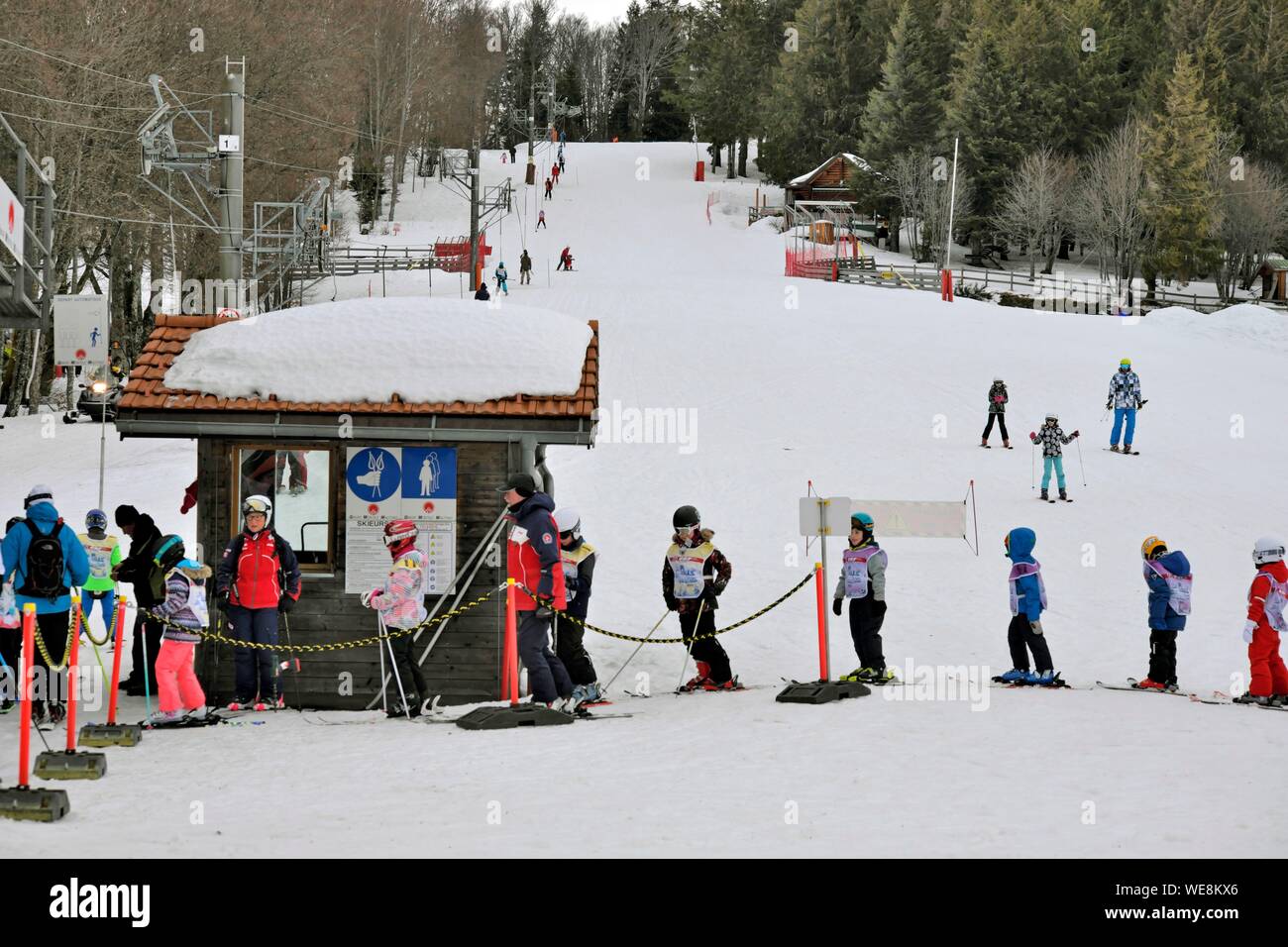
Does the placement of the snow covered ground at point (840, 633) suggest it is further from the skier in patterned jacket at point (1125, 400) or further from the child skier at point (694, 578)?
the child skier at point (694, 578)

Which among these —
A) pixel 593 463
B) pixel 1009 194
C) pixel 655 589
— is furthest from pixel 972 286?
pixel 655 589

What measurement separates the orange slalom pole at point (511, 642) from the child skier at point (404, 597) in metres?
0.67

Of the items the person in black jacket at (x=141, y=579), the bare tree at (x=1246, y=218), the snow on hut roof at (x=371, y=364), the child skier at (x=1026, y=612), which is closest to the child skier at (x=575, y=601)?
the snow on hut roof at (x=371, y=364)

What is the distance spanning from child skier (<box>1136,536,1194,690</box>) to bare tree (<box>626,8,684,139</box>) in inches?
4662

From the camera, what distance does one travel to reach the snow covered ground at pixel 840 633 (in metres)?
7.59

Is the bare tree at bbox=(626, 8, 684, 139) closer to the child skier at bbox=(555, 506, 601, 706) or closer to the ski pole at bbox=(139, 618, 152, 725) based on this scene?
the child skier at bbox=(555, 506, 601, 706)

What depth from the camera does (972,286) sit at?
57969 mm

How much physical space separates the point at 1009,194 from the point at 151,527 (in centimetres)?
5985

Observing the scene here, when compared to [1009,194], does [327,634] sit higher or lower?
lower

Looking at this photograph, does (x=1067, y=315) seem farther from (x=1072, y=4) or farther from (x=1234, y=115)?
(x=1072, y=4)

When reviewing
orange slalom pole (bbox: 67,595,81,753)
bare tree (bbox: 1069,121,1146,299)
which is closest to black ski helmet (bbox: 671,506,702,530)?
orange slalom pole (bbox: 67,595,81,753)

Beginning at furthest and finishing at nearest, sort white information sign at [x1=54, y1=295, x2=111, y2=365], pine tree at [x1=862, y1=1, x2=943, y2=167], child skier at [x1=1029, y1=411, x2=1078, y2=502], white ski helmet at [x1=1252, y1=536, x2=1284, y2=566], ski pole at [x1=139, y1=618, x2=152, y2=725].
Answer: pine tree at [x1=862, y1=1, x2=943, y2=167] < child skier at [x1=1029, y1=411, x2=1078, y2=502] < white information sign at [x1=54, y1=295, x2=111, y2=365] < ski pole at [x1=139, y1=618, x2=152, y2=725] < white ski helmet at [x1=1252, y1=536, x2=1284, y2=566]

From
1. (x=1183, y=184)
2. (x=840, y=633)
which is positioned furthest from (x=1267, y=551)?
(x=1183, y=184)

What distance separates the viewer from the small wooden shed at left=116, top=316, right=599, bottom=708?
11.8 meters
